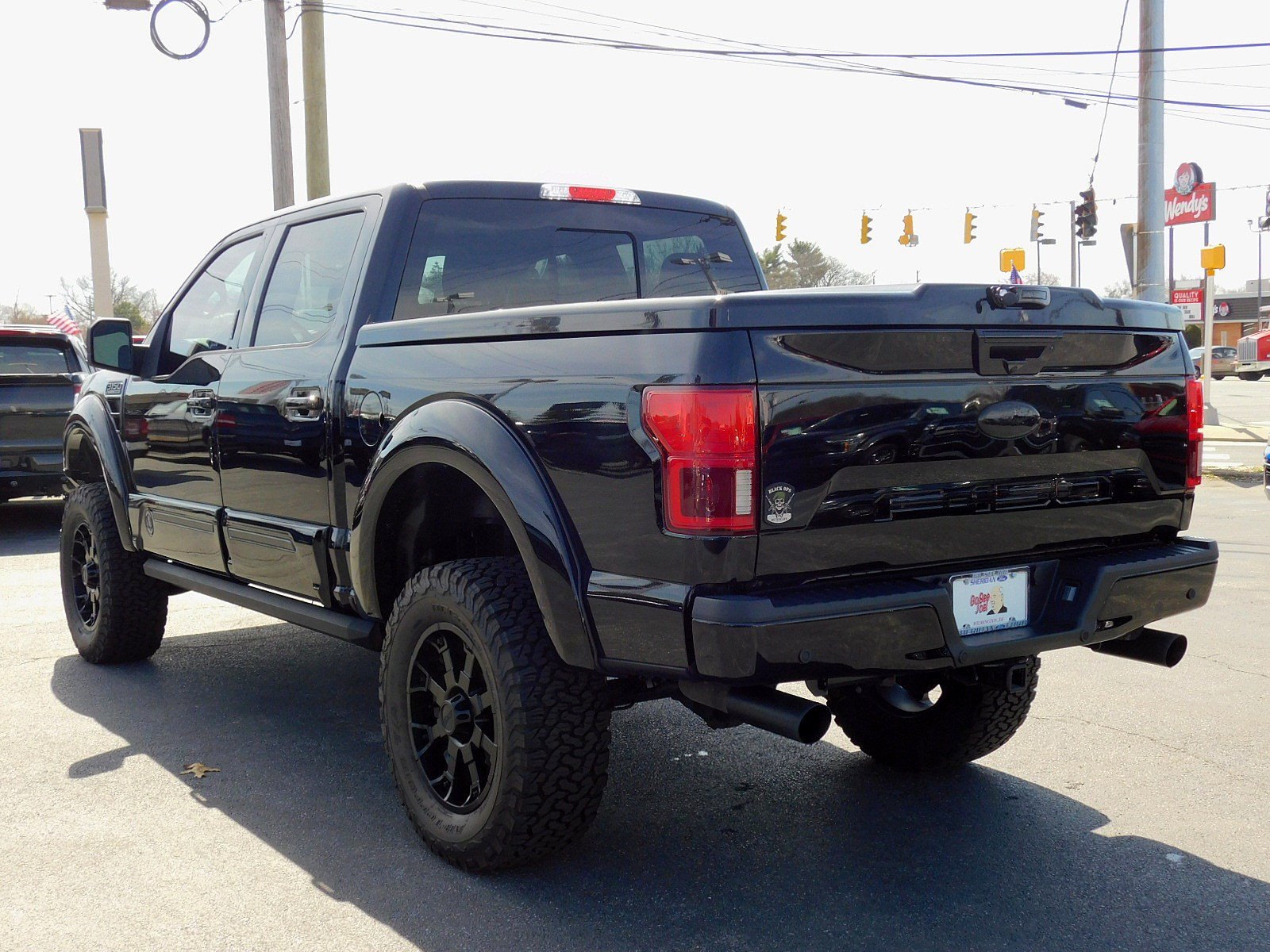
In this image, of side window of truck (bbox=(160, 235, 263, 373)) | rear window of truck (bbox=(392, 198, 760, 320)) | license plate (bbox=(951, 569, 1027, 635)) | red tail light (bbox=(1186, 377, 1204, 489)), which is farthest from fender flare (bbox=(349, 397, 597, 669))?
red tail light (bbox=(1186, 377, 1204, 489))

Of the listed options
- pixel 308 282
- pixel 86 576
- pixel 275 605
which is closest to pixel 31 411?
pixel 86 576

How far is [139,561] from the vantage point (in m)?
5.65

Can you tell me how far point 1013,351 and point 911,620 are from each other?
2.58 feet

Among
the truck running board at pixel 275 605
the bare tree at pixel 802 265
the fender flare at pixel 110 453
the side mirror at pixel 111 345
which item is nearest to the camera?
the truck running board at pixel 275 605

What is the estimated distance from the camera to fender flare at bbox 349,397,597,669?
300cm

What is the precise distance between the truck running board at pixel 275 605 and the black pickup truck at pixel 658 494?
0.02 m

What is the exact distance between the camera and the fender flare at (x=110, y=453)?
5438 mm

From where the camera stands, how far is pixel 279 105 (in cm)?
1447

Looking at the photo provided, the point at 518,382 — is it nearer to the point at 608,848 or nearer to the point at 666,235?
the point at 608,848

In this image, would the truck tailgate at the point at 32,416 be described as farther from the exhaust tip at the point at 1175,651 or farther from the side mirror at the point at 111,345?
the exhaust tip at the point at 1175,651

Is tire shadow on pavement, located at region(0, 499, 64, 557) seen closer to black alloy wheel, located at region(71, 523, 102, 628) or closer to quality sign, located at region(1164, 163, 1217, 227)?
black alloy wheel, located at region(71, 523, 102, 628)

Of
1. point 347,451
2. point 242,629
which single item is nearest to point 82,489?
point 242,629

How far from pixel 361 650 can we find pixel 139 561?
3.89 ft

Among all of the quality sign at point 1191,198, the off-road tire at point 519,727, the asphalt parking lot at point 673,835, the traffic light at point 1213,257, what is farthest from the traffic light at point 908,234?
the off-road tire at point 519,727
